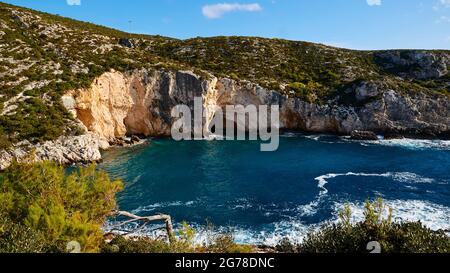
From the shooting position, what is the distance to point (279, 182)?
38875 millimetres

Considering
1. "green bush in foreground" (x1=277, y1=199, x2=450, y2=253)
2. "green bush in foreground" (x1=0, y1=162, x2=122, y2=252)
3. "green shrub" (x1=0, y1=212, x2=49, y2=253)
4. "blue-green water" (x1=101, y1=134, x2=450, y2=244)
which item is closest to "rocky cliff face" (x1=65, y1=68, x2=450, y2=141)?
"blue-green water" (x1=101, y1=134, x2=450, y2=244)

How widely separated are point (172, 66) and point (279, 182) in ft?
130

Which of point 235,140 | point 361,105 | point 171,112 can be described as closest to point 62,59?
point 171,112

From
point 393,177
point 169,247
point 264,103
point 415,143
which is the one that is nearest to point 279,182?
point 393,177

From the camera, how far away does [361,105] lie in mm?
67312

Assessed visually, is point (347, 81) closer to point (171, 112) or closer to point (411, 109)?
point (411, 109)

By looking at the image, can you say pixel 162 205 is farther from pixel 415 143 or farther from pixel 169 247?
pixel 415 143

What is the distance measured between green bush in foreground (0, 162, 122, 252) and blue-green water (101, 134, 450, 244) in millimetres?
11274

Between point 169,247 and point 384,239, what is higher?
point 384,239

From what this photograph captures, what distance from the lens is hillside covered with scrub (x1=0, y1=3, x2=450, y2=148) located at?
50.9 m

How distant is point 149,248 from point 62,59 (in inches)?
2300

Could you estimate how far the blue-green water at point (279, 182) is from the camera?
97.0ft

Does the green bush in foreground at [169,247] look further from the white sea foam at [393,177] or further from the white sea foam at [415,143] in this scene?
the white sea foam at [415,143]
